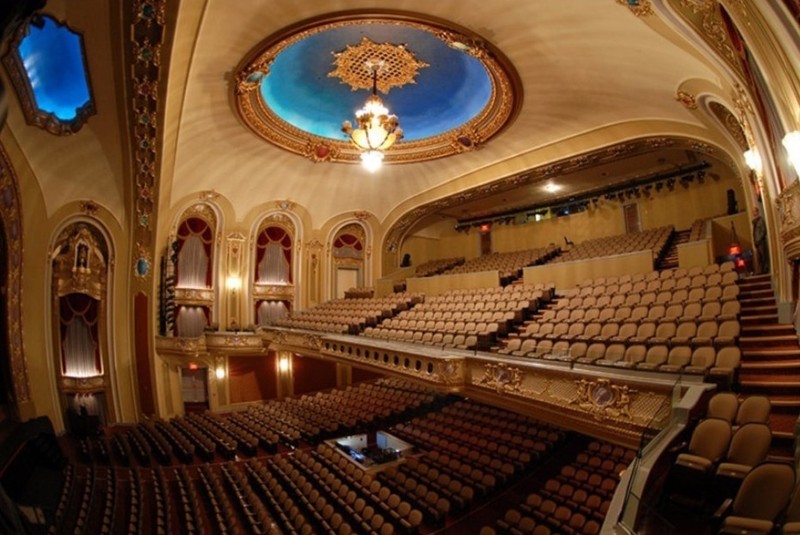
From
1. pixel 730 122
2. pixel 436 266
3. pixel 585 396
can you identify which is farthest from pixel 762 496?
pixel 436 266

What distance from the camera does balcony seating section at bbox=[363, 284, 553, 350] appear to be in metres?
6.88

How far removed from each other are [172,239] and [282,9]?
7.31m

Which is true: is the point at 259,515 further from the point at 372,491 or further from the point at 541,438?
the point at 541,438

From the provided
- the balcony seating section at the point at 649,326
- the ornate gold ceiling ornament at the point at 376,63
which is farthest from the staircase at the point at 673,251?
the ornate gold ceiling ornament at the point at 376,63

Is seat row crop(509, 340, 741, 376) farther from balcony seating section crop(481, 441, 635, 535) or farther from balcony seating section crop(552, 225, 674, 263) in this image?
balcony seating section crop(552, 225, 674, 263)

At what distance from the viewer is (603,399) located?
3.93m

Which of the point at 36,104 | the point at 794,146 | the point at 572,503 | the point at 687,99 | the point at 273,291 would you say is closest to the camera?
the point at 794,146

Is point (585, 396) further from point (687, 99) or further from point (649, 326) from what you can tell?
point (687, 99)

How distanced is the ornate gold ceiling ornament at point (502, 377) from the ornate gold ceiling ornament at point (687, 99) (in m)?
4.40

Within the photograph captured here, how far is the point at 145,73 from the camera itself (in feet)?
17.7

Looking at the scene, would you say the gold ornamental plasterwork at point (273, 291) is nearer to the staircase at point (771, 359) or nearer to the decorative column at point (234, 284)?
the decorative column at point (234, 284)

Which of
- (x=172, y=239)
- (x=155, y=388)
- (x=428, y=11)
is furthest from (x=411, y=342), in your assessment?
(x=172, y=239)

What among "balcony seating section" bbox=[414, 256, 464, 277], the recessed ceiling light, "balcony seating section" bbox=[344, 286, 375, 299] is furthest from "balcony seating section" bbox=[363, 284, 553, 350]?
the recessed ceiling light

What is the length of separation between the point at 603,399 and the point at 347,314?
25.2 ft
